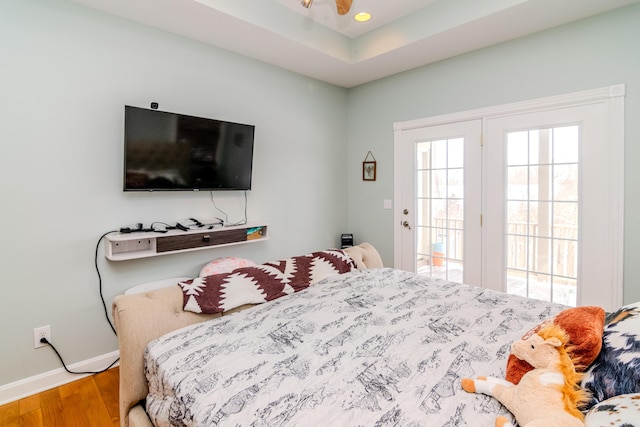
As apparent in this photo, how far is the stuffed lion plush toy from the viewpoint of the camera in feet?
2.83

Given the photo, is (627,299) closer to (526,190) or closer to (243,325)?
(526,190)

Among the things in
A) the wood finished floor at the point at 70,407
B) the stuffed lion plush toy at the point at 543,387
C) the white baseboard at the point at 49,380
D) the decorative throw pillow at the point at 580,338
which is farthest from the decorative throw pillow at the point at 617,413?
the white baseboard at the point at 49,380

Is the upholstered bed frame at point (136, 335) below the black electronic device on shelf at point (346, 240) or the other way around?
below

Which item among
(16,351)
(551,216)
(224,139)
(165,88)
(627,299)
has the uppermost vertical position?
(165,88)

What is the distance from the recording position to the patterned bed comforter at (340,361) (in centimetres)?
100

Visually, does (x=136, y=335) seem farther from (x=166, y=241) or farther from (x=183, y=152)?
(x=183, y=152)

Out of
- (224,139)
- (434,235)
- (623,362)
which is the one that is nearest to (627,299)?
(434,235)

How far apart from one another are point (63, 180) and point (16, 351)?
3.80 ft

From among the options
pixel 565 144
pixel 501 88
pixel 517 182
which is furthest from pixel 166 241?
pixel 565 144

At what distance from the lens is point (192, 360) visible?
4.22 feet

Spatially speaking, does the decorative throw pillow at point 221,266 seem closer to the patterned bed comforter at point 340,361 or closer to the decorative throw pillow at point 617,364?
the patterned bed comforter at point 340,361

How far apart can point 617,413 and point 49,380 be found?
3.03 m

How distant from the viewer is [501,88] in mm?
2996

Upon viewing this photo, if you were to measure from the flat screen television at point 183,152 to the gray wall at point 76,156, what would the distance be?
163 millimetres
